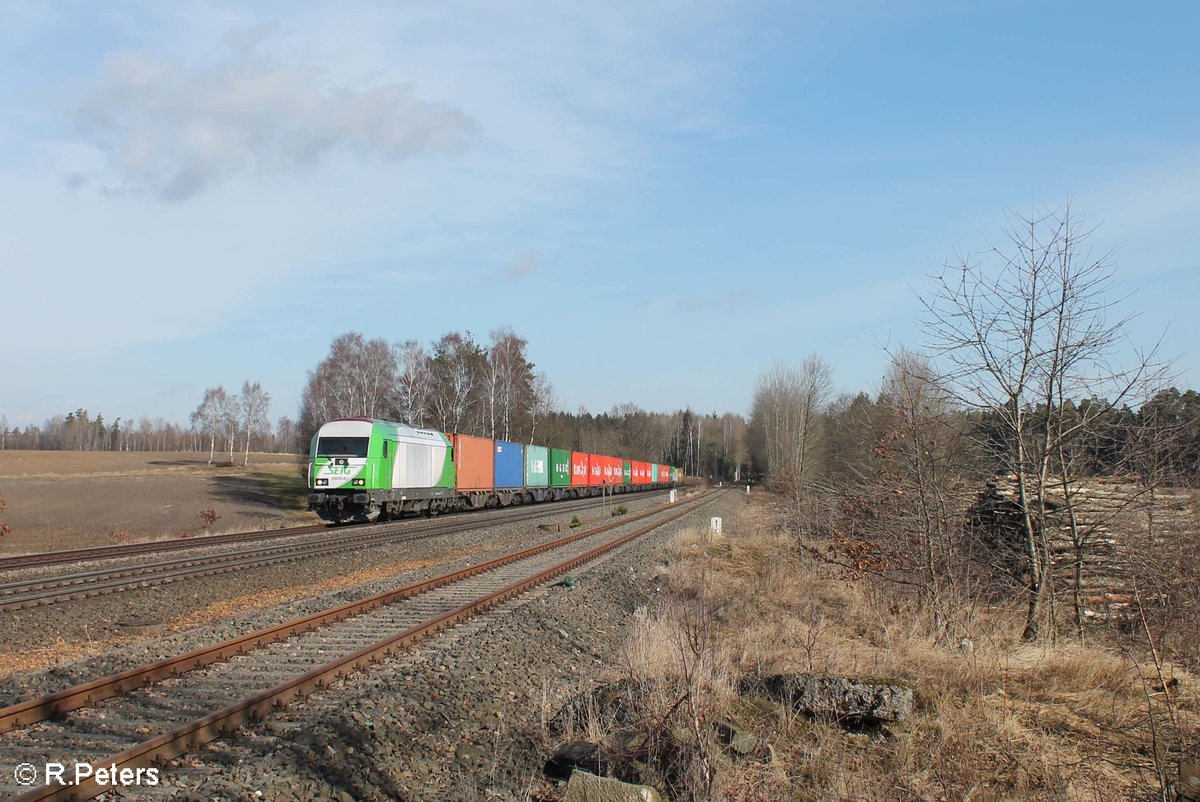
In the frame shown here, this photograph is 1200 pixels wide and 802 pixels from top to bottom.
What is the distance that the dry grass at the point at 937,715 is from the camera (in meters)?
4.77

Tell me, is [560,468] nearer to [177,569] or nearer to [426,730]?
[177,569]

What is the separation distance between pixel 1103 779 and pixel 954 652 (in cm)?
281

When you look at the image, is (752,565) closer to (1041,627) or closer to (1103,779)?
(1041,627)

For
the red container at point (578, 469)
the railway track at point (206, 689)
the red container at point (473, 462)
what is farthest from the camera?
the red container at point (578, 469)

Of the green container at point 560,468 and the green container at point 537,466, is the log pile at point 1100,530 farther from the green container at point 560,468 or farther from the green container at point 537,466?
the green container at point 560,468

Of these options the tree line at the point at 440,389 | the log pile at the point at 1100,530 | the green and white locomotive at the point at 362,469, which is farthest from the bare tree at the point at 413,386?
the log pile at the point at 1100,530

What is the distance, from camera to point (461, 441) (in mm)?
32344

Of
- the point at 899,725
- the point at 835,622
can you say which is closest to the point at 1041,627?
the point at 835,622

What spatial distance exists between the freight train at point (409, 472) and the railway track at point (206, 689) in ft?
46.3

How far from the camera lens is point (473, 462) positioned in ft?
112

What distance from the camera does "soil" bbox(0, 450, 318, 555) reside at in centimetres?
2664

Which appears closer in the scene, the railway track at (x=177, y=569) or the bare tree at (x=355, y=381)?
the railway track at (x=177, y=569)

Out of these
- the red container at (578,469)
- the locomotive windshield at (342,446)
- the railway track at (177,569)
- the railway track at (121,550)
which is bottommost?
the railway track at (121,550)

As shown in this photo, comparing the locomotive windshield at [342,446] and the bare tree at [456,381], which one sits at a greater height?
the bare tree at [456,381]
